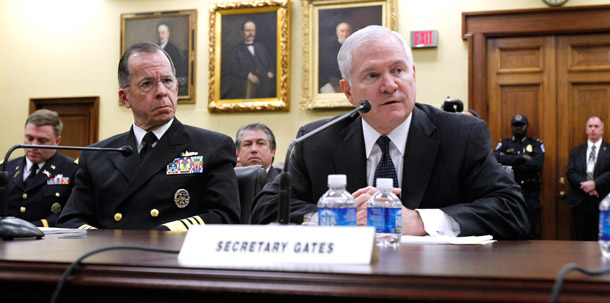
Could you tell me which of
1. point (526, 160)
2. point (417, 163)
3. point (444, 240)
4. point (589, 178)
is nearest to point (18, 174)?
point (417, 163)

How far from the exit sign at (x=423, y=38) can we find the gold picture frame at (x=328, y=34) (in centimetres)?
25

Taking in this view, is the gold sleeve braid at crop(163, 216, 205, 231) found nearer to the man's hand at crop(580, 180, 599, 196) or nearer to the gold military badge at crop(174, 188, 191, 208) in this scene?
the gold military badge at crop(174, 188, 191, 208)

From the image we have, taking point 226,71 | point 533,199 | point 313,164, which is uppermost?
point 226,71

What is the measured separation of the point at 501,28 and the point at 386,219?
19.8ft

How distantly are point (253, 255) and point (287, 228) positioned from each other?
9 centimetres

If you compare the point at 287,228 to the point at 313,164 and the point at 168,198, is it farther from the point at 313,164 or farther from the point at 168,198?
the point at 168,198

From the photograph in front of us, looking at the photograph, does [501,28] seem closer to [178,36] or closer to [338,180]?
[178,36]

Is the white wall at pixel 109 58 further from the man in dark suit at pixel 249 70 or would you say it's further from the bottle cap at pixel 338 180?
the bottle cap at pixel 338 180

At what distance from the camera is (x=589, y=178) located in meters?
7.03

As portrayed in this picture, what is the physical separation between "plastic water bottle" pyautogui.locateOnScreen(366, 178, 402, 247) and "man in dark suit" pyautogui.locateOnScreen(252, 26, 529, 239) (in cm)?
45

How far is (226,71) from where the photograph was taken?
25.0ft

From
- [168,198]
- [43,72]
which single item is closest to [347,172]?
[168,198]

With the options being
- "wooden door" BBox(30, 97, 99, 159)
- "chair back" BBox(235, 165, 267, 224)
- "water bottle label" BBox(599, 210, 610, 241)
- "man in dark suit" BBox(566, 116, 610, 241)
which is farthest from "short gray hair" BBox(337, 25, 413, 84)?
"wooden door" BBox(30, 97, 99, 159)

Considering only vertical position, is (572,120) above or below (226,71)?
below
